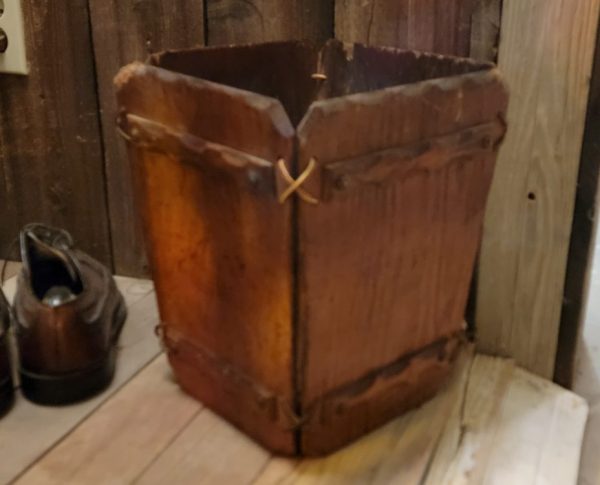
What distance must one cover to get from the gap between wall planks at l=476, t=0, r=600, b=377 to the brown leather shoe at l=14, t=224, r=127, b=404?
0.47 m

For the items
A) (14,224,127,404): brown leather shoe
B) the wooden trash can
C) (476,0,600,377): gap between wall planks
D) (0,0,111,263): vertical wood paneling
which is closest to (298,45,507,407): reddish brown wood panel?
the wooden trash can

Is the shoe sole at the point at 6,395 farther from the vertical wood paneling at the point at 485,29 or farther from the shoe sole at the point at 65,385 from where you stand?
the vertical wood paneling at the point at 485,29

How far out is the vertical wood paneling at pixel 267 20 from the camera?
99 centimetres

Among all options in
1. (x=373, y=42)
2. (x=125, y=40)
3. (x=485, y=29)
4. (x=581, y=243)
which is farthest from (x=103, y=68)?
(x=581, y=243)

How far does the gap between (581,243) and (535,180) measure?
0.10 m

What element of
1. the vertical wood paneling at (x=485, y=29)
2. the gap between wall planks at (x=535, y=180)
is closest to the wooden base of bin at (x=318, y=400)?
the gap between wall planks at (x=535, y=180)

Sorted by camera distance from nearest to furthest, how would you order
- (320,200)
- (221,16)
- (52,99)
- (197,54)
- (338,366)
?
(320,200), (338,366), (197,54), (221,16), (52,99)

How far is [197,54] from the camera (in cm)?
91

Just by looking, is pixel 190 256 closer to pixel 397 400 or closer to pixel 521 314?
pixel 397 400

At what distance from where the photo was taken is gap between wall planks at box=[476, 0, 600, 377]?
88 cm

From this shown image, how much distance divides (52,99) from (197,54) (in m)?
0.32

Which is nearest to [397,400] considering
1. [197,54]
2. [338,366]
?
[338,366]

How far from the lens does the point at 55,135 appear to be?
3.77 feet

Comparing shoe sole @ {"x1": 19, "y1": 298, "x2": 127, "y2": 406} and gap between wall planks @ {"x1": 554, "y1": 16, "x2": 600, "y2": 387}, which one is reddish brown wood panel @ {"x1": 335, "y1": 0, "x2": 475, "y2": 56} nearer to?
gap between wall planks @ {"x1": 554, "y1": 16, "x2": 600, "y2": 387}
